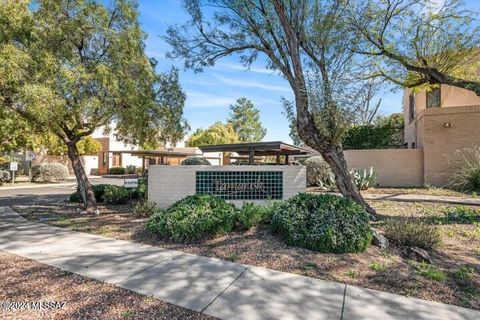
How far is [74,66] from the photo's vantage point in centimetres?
844

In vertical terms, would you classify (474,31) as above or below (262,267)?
above

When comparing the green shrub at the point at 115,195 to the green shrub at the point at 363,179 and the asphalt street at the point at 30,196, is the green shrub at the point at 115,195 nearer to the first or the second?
the asphalt street at the point at 30,196

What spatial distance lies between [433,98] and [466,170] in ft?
18.8

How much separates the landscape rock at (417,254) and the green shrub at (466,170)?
10581 mm

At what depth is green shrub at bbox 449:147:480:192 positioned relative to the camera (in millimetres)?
13516

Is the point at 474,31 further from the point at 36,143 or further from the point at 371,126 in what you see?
the point at 36,143

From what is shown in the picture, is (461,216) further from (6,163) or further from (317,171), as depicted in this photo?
(6,163)

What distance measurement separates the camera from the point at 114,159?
37781 millimetres

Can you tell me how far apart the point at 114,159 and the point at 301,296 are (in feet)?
123

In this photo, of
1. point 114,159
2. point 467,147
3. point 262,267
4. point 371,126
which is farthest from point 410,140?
point 114,159

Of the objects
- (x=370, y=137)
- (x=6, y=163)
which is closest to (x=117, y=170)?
(x=6, y=163)

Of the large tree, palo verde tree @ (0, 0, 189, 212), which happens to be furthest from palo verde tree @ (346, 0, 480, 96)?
the large tree

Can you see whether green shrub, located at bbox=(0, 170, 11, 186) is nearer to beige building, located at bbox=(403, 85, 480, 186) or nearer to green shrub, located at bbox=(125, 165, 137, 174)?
green shrub, located at bbox=(125, 165, 137, 174)

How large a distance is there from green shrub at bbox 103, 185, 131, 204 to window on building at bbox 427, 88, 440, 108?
1704cm
